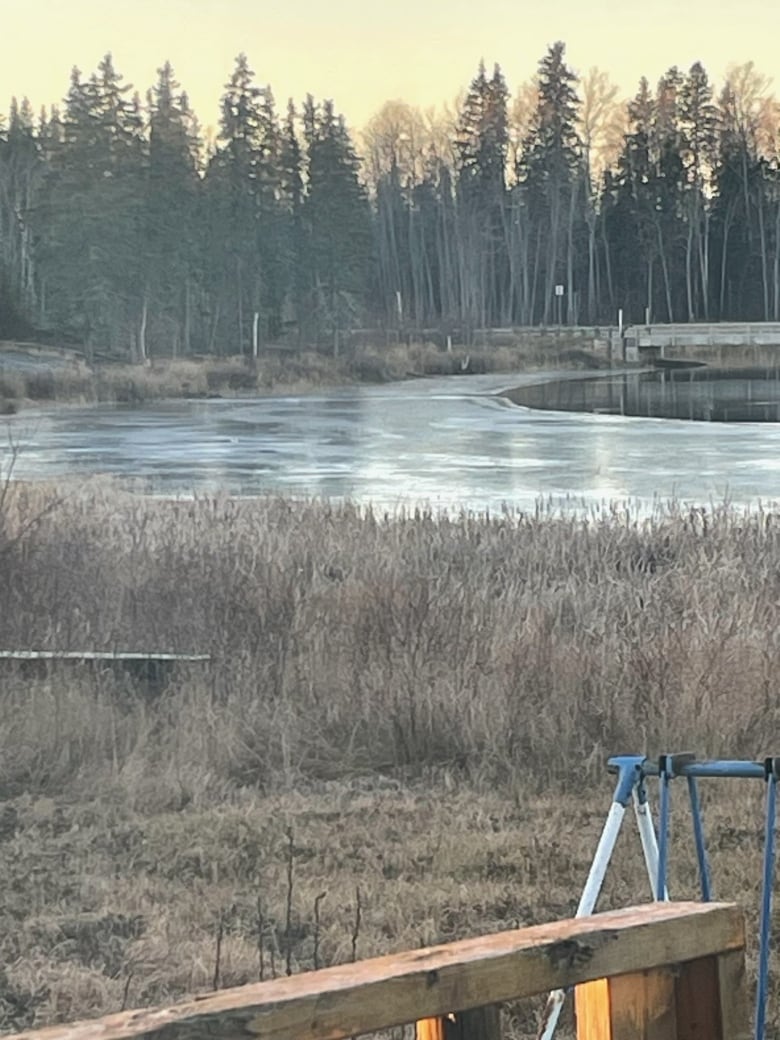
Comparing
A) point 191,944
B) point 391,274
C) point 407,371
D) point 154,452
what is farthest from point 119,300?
point 191,944

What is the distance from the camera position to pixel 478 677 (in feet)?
23.9

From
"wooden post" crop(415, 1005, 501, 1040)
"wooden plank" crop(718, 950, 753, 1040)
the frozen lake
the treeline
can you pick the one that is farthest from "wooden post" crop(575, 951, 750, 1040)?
the treeline

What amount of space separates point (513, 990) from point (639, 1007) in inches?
8.3

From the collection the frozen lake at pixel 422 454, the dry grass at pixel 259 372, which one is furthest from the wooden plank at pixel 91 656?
the dry grass at pixel 259 372

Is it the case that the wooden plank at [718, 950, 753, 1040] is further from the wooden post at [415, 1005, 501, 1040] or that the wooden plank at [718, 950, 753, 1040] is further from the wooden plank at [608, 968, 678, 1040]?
the wooden post at [415, 1005, 501, 1040]

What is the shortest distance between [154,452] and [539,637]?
15.9m

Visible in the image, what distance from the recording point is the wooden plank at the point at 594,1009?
6.81 ft

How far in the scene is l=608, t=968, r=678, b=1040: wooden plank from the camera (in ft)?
6.77

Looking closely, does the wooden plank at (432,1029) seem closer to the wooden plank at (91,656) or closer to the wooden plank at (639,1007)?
the wooden plank at (639,1007)

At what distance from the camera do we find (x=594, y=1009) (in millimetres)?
2092

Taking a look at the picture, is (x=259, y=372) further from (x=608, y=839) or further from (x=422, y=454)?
(x=608, y=839)

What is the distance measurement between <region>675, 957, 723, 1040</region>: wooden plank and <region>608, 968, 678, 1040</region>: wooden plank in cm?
3

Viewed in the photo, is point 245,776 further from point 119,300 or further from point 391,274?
point 391,274

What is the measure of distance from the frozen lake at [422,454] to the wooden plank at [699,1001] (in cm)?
1276
